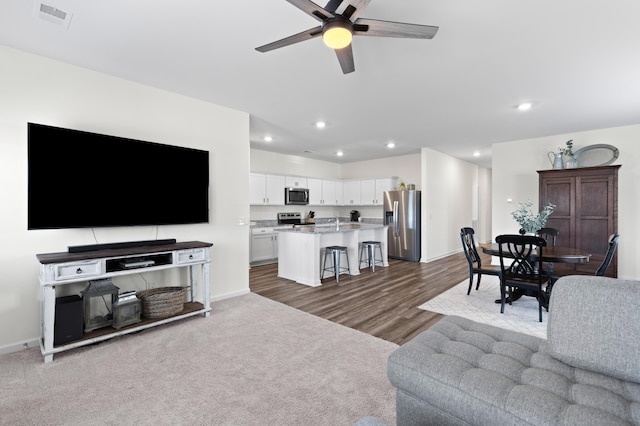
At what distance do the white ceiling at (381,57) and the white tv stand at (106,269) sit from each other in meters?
1.85

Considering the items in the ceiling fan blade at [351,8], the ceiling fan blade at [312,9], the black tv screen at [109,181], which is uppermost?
the ceiling fan blade at [351,8]

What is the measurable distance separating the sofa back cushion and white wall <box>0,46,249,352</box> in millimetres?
3613

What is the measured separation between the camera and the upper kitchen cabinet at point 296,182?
7.27m

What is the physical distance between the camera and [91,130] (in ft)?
9.91

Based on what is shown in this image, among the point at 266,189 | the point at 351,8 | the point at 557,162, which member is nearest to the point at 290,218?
the point at 266,189

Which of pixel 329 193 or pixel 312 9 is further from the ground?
pixel 312 9

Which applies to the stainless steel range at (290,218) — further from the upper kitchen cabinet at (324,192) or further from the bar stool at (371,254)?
the bar stool at (371,254)

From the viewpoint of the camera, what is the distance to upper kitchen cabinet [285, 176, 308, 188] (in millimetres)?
7266

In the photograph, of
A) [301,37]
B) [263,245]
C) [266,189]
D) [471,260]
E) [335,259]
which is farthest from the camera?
[266,189]

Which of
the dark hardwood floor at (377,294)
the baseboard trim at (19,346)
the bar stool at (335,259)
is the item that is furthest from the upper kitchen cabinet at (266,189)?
the baseboard trim at (19,346)

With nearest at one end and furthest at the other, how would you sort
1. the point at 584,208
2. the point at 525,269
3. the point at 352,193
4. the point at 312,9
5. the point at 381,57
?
the point at 312,9 → the point at 381,57 → the point at 525,269 → the point at 584,208 → the point at 352,193

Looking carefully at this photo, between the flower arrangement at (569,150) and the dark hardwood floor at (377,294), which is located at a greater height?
the flower arrangement at (569,150)

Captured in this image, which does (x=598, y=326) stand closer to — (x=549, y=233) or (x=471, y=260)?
(x=471, y=260)

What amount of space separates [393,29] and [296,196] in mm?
5669
